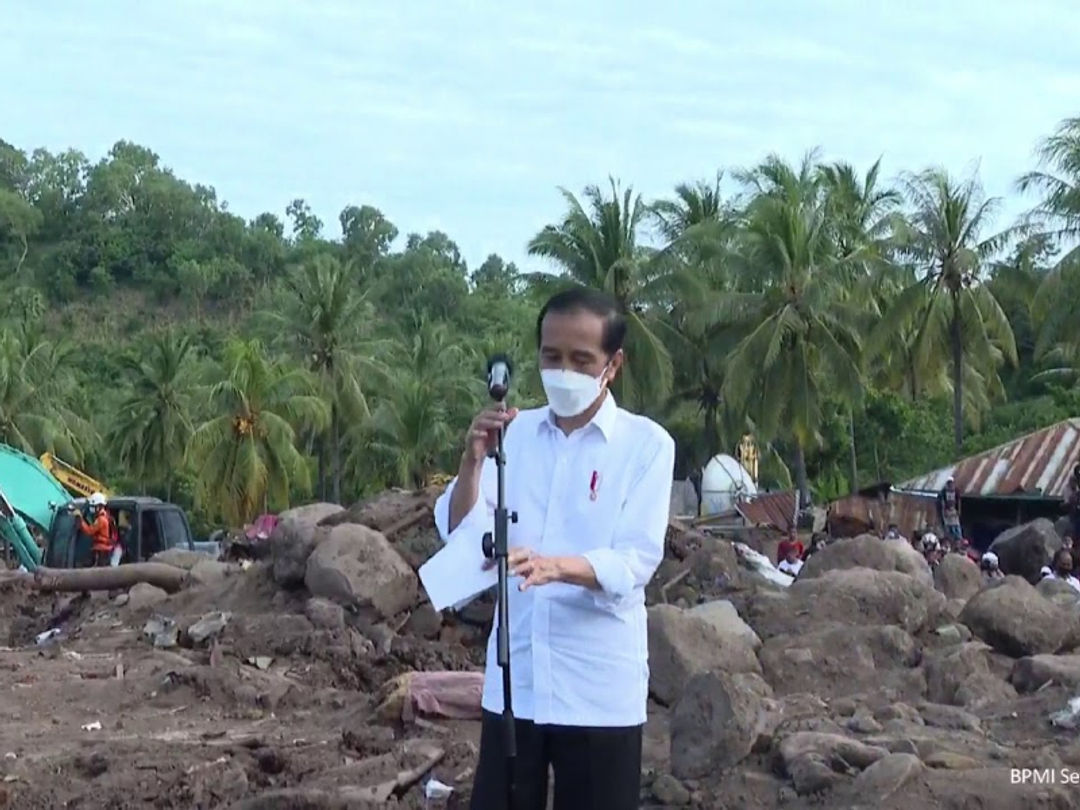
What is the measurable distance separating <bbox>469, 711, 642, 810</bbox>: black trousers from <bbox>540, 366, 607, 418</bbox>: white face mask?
69cm

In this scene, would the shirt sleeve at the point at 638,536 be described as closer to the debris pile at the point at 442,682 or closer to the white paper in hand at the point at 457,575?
the white paper in hand at the point at 457,575

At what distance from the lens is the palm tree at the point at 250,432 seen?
115ft

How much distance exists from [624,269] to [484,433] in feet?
97.5

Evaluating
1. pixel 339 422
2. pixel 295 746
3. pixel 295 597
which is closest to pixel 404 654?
pixel 295 597

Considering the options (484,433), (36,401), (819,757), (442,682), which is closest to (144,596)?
(442,682)

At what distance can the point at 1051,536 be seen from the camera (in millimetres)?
19078

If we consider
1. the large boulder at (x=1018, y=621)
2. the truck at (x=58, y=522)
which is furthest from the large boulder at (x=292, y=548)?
the truck at (x=58, y=522)

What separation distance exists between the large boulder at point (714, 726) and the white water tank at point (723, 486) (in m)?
21.7

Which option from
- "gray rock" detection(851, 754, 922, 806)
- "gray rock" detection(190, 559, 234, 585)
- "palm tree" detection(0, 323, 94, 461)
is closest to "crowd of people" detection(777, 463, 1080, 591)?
"gray rock" detection(190, 559, 234, 585)

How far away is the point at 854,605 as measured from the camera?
32.5ft

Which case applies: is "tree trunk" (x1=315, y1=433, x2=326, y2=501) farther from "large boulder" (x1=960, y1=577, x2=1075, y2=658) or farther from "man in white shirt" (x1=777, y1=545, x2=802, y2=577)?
"large boulder" (x1=960, y1=577, x2=1075, y2=658)

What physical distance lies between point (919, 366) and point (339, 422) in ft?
48.3

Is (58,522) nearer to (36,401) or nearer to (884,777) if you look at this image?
(884,777)

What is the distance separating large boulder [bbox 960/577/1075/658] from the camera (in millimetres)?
9336
